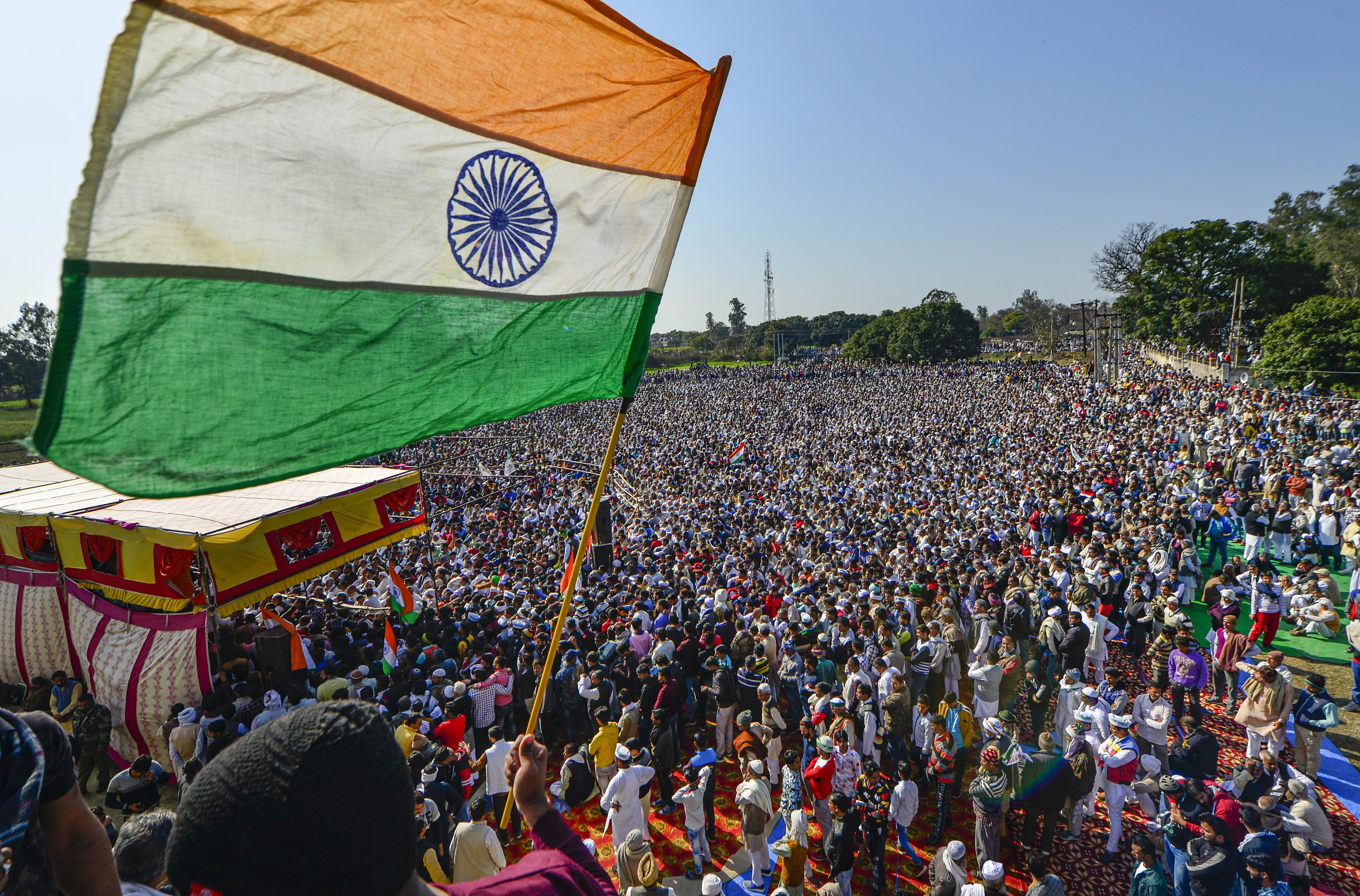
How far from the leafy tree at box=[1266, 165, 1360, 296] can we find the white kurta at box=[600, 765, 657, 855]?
49.7m

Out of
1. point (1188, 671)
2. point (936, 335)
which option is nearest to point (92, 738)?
point (1188, 671)

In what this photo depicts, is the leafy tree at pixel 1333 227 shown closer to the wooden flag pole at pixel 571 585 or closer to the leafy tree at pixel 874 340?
the leafy tree at pixel 874 340

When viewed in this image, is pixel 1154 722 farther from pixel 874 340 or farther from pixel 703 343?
pixel 703 343

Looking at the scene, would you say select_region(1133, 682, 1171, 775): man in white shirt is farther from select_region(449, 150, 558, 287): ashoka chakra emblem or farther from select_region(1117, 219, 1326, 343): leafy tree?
select_region(1117, 219, 1326, 343): leafy tree

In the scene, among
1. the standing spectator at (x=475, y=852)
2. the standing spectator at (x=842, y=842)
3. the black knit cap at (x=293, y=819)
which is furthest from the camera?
the standing spectator at (x=842, y=842)

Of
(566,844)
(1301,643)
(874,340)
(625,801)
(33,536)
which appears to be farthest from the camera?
(874,340)

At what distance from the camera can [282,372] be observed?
2.23 meters

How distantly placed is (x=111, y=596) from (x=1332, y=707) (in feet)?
40.6

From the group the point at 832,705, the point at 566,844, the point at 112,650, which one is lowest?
the point at 832,705

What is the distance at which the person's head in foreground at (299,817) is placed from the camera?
0.92 m

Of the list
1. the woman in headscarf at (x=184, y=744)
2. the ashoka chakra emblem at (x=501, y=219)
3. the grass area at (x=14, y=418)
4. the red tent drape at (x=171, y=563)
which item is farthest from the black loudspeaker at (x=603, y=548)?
the grass area at (x=14, y=418)

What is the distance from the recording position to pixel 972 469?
19.4 metres

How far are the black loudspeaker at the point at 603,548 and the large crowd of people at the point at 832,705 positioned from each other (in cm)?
51

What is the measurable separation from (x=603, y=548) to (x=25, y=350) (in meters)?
55.3
